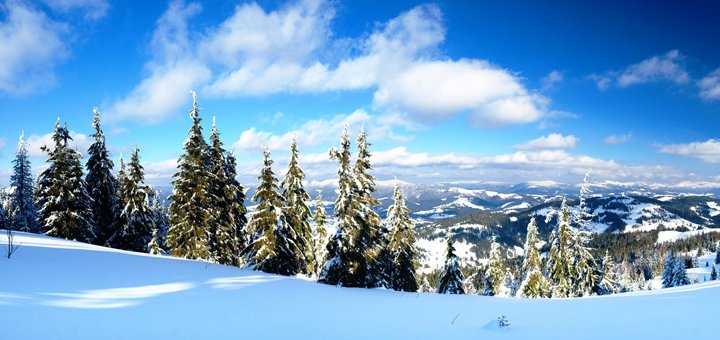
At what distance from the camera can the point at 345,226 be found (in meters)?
21.2

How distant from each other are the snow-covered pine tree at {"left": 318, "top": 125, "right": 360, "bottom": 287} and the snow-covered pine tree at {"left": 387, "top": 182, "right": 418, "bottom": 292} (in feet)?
26.4

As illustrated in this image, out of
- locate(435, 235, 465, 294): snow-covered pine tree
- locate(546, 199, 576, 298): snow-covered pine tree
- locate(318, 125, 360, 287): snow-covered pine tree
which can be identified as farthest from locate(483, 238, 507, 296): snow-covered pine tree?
locate(318, 125, 360, 287): snow-covered pine tree

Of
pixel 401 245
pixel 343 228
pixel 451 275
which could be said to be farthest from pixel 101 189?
pixel 451 275

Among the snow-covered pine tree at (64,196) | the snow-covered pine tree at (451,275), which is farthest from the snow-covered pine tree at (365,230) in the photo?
the snow-covered pine tree at (64,196)

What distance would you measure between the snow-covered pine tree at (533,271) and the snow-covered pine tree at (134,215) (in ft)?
121

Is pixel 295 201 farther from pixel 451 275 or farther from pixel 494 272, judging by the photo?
pixel 494 272

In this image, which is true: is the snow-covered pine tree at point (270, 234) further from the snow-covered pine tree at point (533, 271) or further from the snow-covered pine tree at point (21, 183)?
the snow-covered pine tree at point (21, 183)

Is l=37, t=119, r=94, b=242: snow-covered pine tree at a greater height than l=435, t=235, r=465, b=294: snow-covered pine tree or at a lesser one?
greater

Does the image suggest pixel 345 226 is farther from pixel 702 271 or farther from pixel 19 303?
pixel 702 271

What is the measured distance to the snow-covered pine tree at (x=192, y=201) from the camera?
25328 millimetres

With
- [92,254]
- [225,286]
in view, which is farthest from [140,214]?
[225,286]

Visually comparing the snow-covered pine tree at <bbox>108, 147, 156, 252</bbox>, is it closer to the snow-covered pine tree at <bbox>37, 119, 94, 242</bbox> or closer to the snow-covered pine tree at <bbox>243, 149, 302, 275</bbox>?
the snow-covered pine tree at <bbox>37, 119, 94, 242</bbox>

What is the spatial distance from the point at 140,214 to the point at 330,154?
68.5 feet

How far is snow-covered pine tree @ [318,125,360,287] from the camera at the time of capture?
67.8ft
